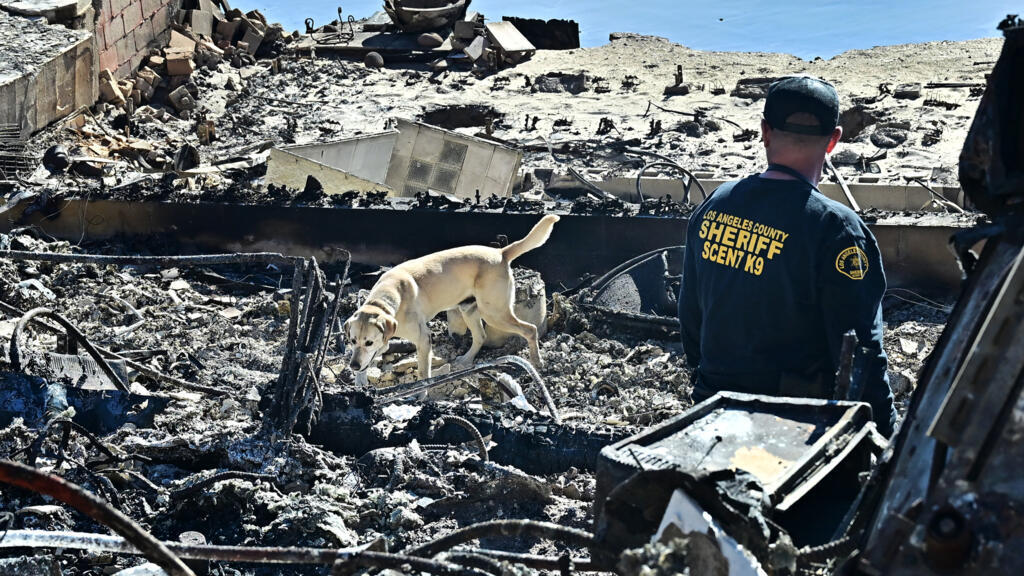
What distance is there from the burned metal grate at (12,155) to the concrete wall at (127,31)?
4255mm

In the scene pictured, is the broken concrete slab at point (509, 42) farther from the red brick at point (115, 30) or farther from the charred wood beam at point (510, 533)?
the charred wood beam at point (510, 533)

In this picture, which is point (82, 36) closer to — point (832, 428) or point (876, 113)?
point (876, 113)

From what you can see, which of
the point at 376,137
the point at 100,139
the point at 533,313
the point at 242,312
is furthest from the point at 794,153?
the point at 100,139

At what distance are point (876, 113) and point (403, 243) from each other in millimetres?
9351

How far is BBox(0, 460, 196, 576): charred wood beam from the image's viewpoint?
2025mm

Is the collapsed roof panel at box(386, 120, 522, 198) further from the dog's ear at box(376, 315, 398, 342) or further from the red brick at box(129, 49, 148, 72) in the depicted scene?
the red brick at box(129, 49, 148, 72)

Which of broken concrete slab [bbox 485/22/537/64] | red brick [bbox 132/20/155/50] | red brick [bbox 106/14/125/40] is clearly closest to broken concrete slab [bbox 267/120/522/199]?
red brick [bbox 106/14/125/40]

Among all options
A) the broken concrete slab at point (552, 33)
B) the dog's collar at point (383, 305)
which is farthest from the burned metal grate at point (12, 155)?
the broken concrete slab at point (552, 33)

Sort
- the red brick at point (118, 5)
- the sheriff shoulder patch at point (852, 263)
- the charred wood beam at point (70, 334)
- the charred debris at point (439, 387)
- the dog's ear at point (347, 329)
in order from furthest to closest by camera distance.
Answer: the red brick at point (118, 5), the dog's ear at point (347, 329), the charred wood beam at point (70, 334), the sheriff shoulder patch at point (852, 263), the charred debris at point (439, 387)

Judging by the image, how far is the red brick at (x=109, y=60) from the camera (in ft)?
55.9

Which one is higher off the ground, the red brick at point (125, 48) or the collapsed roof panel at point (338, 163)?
the red brick at point (125, 48)

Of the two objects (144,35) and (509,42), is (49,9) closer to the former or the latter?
(144,35)

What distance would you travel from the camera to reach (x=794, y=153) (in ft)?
10.4

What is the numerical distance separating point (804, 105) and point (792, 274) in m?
0.54
